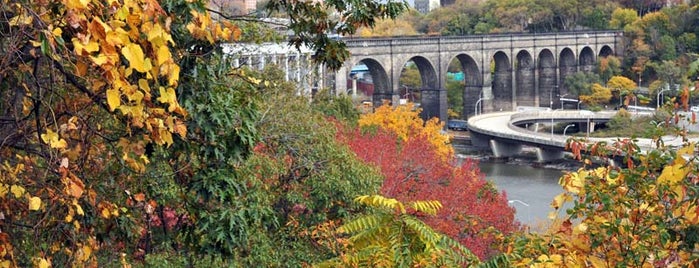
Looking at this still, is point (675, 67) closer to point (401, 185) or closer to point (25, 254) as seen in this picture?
point (401, 185)

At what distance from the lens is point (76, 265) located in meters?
5.03

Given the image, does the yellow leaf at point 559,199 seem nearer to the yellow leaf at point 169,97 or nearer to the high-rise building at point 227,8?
the high-rise building at point 227,8

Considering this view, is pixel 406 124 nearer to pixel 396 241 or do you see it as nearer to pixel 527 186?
pixel 527 186

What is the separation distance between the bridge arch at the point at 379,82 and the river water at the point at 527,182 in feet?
27.0

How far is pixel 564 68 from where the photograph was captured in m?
70.1

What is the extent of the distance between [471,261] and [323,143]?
6551 millimetres

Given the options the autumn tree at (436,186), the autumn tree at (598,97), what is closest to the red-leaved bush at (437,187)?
the autumn tree at (436,186)

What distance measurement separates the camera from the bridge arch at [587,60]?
69562 mm

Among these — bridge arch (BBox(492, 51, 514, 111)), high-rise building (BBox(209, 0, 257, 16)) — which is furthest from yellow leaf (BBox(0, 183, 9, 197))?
bridge arch (BBox(492, 51, 514, 111))

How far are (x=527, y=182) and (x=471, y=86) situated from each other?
26096mm

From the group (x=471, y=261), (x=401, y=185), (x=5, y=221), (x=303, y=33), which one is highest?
(x=303, y=33)

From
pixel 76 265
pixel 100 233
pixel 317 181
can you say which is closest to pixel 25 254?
pixel 100 233

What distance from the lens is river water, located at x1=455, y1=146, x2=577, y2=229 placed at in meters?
29.6

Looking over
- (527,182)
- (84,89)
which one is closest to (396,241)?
(84,89)
